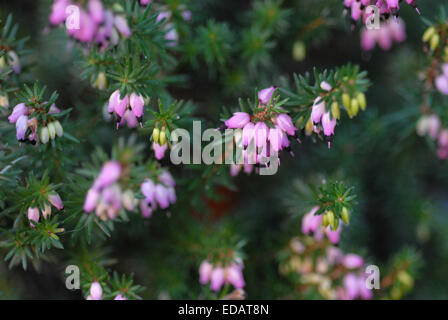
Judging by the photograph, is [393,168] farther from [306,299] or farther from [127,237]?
[127,237]

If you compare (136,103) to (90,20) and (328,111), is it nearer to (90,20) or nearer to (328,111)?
(90,20)

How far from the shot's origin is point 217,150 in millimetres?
2145

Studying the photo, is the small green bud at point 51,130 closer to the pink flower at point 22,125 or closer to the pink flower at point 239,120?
the pink flower at point 22,125

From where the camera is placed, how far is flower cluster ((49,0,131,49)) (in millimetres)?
1515

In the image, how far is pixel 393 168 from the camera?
127 inches

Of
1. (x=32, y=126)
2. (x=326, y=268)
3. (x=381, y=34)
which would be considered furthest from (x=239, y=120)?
(x=381, y=34)

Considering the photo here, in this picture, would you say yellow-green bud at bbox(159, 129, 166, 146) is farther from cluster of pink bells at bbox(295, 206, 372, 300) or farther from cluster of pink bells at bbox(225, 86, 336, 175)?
cluster of pink bells at bbox(295, 206, 372, 300)

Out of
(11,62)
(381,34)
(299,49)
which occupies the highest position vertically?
(381,34)

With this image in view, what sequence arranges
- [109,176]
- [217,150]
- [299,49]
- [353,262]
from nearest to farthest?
1. [109,176]
2. [217,150]
3. [353,262]
4. [299,49]

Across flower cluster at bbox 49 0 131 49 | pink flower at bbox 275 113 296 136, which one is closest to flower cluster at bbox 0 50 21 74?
flower cluster at bbox 49 0 131 49

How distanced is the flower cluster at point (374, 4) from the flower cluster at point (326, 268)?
1.47m

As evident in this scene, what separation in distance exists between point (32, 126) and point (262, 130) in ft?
3.48
